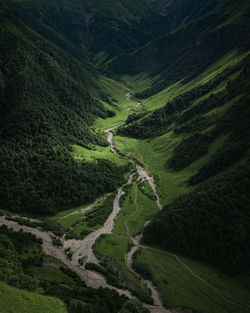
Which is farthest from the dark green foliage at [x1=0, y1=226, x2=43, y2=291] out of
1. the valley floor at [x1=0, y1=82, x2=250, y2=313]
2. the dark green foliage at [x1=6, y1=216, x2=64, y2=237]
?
the dark green foliage at [x1=6, y1=216, x2=64, y2=237]

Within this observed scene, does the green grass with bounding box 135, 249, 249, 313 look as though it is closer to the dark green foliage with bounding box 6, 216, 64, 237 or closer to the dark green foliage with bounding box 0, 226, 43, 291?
the dark green foliage with bounding box 6, 216, 64, 237

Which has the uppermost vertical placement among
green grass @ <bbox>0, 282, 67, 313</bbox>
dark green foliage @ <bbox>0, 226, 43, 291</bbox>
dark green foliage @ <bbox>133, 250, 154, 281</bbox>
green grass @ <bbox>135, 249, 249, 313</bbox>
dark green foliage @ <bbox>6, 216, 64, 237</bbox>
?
dark green foliage @ <bbox>6, 216, 64, 237</bbox>

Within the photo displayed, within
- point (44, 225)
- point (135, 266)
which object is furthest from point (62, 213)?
point (135, 266)

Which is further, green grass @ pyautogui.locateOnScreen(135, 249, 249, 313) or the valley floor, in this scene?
the valley floor

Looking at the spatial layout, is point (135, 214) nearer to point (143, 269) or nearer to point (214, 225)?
point (143, 269)

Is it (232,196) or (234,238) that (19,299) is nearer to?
(234,238)

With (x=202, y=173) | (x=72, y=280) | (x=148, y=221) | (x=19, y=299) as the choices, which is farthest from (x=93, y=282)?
(x=202, y=173)

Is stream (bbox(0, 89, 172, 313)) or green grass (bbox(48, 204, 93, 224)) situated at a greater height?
green grass (bbox(48, 204, 93, 224))
